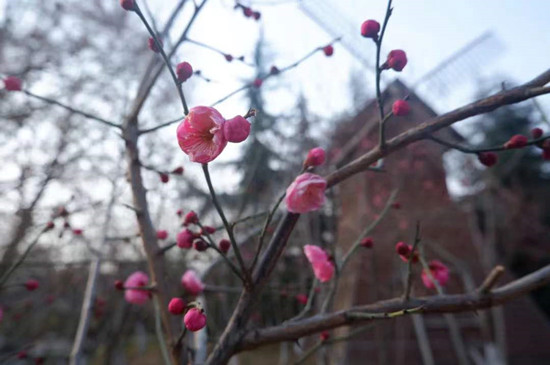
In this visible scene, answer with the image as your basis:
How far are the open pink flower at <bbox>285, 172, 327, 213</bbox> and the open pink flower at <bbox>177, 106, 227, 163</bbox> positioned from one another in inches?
10.2

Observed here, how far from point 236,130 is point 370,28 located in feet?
1.80

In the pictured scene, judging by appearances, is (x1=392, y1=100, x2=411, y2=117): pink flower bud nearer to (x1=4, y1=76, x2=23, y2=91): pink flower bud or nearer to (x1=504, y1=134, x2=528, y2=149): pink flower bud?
(x1=504, y1=134, x2=528, y2=149): pink flower bud

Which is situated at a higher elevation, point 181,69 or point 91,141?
point 91,141

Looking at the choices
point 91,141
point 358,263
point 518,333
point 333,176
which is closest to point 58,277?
point 91,141

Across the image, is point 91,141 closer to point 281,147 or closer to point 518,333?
point 281,147

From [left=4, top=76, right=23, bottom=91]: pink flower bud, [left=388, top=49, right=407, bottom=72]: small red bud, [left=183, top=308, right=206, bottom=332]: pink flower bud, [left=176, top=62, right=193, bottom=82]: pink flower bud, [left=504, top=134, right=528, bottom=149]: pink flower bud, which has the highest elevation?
[left=4, top=76, right=23, bottom=91]: pink flower bud

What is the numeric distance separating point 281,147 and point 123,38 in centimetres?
396

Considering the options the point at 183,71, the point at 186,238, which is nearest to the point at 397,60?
the point at 183,71

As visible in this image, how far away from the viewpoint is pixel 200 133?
0.88 metres

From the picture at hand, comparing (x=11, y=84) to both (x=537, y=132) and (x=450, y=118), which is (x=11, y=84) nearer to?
(x=450, y=118)

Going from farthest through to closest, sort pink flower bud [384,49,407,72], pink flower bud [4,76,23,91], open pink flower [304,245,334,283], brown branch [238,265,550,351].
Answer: pink flower bud [4,76,23,91] < open pink flower [304,245,334,283] < brown branch [238,265,550,351] < pink flower bud [384,49,407,72]

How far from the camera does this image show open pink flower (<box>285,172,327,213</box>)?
997mm

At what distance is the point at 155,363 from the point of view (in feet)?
32.0

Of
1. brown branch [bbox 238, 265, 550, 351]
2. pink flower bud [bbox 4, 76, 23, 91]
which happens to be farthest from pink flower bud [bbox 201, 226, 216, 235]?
pink flower bud [bbox 4, 76, 23, 91]
